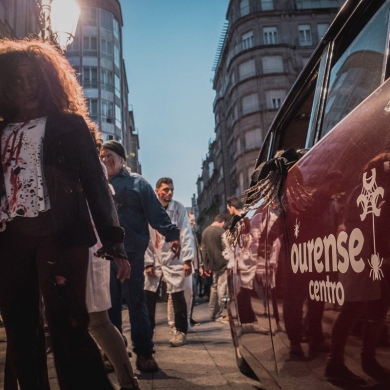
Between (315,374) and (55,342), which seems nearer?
(315,374)

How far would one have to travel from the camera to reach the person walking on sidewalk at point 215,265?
8.05 meters

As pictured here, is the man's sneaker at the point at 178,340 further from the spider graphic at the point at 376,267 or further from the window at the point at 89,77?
the window at the point at 89,77

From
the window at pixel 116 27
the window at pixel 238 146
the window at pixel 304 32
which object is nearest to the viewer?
the window at pixel 304 32

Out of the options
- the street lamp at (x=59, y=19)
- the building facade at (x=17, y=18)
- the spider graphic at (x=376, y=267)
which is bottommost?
the spider graphic at (x=376, y=267)

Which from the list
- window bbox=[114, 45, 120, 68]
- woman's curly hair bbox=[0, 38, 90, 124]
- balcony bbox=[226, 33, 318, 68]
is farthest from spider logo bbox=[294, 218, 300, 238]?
window bbox=[114, 45, 120, 68]

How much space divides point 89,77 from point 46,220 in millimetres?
42629

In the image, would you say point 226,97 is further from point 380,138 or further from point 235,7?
point 380,138

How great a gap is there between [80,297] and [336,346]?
1006 mm

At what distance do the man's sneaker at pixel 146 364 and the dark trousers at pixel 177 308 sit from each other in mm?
1254

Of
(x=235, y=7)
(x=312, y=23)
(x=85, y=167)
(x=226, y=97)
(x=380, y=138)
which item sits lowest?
(x=380, y=138)

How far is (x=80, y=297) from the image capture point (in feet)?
6.07

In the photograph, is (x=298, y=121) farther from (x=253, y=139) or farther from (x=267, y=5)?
(x=267, y=5)

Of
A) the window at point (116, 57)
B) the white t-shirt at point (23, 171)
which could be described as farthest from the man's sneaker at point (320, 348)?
the window at point (116, 57)

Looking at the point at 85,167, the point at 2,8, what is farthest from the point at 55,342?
the point at 2,8
